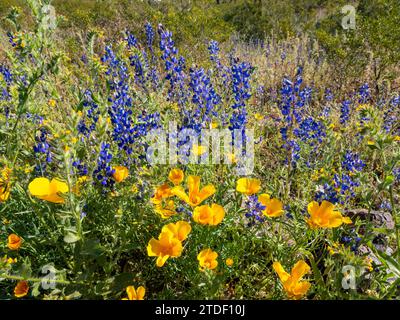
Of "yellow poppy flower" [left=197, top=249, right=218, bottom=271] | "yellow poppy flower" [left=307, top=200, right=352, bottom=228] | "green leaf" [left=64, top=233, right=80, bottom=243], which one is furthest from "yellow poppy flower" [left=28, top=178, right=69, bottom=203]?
"yellow poppy flower" [left=307, top=200, right=352, bottom=228]

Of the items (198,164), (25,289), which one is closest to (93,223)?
(25,289)

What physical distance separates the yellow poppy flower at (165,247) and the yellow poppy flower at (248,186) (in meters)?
0.38

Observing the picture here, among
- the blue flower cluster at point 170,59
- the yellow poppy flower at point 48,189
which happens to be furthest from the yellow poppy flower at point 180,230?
the blue flower cluster at point 170,59

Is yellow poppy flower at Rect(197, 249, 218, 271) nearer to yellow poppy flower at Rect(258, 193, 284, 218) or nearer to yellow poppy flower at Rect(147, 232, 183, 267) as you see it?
yellow poppy flower at Rect(147, 232, 183, 267)

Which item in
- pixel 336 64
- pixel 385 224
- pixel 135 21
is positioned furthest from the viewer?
pixel 135 21

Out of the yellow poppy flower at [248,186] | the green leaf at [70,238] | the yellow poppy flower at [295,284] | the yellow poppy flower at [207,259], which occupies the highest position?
the yellow poppy flower at [248,186]

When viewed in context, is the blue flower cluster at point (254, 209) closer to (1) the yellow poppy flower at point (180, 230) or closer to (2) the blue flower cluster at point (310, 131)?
(1) the yellow poppy flower at point (180, 230)

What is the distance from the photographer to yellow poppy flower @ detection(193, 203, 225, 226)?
138 centimetres

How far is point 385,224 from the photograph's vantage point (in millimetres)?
2242

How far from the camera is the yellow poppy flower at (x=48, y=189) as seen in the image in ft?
4.61

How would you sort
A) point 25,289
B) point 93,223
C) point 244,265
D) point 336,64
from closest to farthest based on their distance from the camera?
1. point 25,289
2. point 93,223
3. point 244,265
4. point 336,64

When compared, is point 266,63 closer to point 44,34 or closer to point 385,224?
point 385,224

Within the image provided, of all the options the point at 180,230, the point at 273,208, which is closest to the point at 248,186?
the point at 273,208
